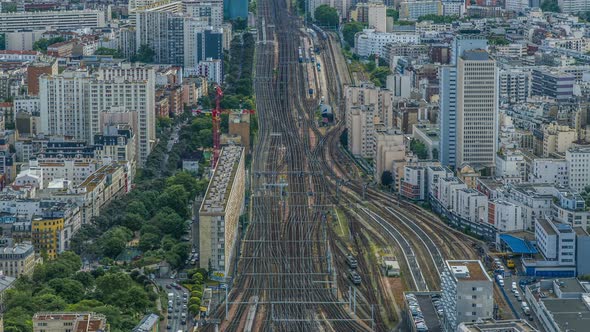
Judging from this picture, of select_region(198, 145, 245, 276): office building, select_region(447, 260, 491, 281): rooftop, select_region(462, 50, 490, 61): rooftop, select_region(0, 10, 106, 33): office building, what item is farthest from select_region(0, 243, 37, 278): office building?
select_region(0, 10, 106, 33): office building

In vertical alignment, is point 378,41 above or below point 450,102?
above

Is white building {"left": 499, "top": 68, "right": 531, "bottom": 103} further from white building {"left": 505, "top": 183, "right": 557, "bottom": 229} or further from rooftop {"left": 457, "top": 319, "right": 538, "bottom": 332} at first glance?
rooftop {"left": 457, "top": 319, "right": 538, "bottom": 332}

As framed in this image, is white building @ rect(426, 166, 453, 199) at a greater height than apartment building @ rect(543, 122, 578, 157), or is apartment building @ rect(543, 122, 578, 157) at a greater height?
apartment building @ rect(543, 122, 578, 157)

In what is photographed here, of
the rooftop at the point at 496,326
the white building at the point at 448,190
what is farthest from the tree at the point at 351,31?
the rooftop at the point at 496,326

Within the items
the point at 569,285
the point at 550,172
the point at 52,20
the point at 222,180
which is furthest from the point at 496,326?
the point at 52,20

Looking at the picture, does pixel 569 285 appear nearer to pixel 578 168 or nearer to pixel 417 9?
pixel 578 168

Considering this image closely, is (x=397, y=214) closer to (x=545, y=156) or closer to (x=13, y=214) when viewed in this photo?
(x=545, y=156)

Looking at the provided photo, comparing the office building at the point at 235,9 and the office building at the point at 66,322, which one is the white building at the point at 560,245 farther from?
the office building at the point at 235,9
